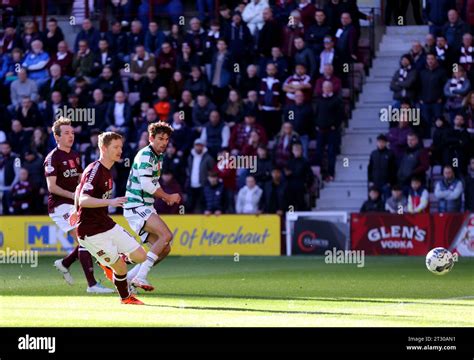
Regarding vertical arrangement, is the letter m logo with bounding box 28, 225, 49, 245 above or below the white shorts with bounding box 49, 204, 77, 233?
below

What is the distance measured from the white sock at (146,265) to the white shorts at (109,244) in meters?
1.78

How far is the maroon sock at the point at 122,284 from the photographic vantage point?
48.6 ft

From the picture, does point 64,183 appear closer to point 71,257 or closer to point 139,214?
point 71,257

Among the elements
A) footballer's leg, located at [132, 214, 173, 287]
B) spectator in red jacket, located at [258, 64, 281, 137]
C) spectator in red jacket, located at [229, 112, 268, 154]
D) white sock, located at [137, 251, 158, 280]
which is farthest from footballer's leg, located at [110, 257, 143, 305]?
spectator in red jacket, located at [258, 64, 281, 137]

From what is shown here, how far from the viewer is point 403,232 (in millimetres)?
25531

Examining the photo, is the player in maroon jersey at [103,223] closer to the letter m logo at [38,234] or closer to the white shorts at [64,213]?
the white shorts at [64,213]

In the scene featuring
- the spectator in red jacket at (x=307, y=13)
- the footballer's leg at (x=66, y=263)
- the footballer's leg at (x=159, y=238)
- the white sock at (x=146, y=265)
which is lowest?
the footballer's leg at (x=66, y=263)

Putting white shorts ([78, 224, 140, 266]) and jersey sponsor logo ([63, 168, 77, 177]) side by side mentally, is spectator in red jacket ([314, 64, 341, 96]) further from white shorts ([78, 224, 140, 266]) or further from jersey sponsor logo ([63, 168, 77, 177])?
white shorts ([78, 224, 140, 266])

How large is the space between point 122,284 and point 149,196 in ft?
7.37

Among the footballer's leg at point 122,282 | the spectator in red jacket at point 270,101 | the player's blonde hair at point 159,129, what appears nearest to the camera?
the footballer's leg at point 122,282

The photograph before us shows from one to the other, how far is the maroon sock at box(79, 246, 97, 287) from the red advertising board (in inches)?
380

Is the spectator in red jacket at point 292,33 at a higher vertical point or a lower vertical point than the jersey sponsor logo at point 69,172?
higher

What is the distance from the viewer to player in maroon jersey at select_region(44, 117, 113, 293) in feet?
56.2

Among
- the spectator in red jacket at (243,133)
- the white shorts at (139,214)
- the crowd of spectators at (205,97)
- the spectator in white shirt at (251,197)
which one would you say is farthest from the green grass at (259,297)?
the spectator in red jacket at (243,133)
